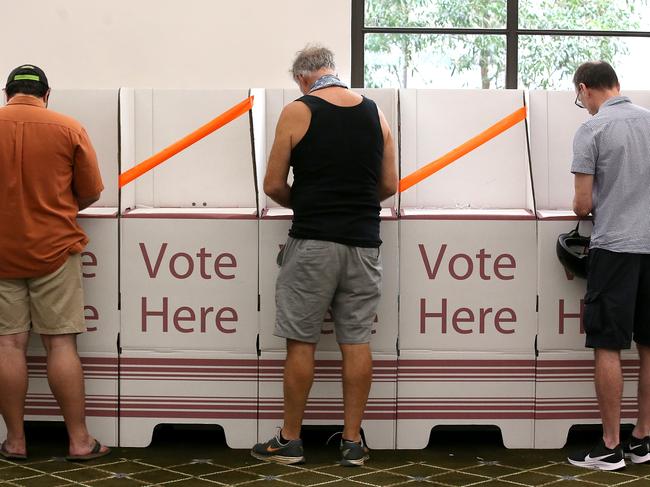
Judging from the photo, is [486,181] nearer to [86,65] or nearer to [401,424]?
[401,424]

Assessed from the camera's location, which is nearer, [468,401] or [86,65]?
[468,401]

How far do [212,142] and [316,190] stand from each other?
0.81 meters

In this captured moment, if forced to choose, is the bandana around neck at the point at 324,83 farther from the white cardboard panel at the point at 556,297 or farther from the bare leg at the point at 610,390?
the bare leg at the point at 610,390

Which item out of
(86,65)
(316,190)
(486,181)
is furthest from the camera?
(86,65)

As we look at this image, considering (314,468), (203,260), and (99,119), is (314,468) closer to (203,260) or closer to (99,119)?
(203,260)

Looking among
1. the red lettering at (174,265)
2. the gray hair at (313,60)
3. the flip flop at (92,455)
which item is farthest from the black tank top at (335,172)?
the flip flop at (92,455)

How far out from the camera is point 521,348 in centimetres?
345

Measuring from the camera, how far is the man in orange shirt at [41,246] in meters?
3.13

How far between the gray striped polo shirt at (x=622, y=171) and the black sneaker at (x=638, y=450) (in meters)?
0.66

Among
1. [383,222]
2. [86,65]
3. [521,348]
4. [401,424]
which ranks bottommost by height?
[401,424]

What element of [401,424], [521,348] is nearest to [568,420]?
[521,348]

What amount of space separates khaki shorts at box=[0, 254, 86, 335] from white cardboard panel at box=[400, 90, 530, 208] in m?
1.36

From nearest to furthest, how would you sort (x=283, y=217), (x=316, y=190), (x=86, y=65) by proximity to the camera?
(x=316, y=190) < (x=283, y=217) < (x=86, y=65)

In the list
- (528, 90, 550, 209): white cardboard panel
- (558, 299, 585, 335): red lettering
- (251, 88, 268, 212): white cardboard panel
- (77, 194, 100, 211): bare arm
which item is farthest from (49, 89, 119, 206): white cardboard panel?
(558, 299, 585, 335): red lettering
